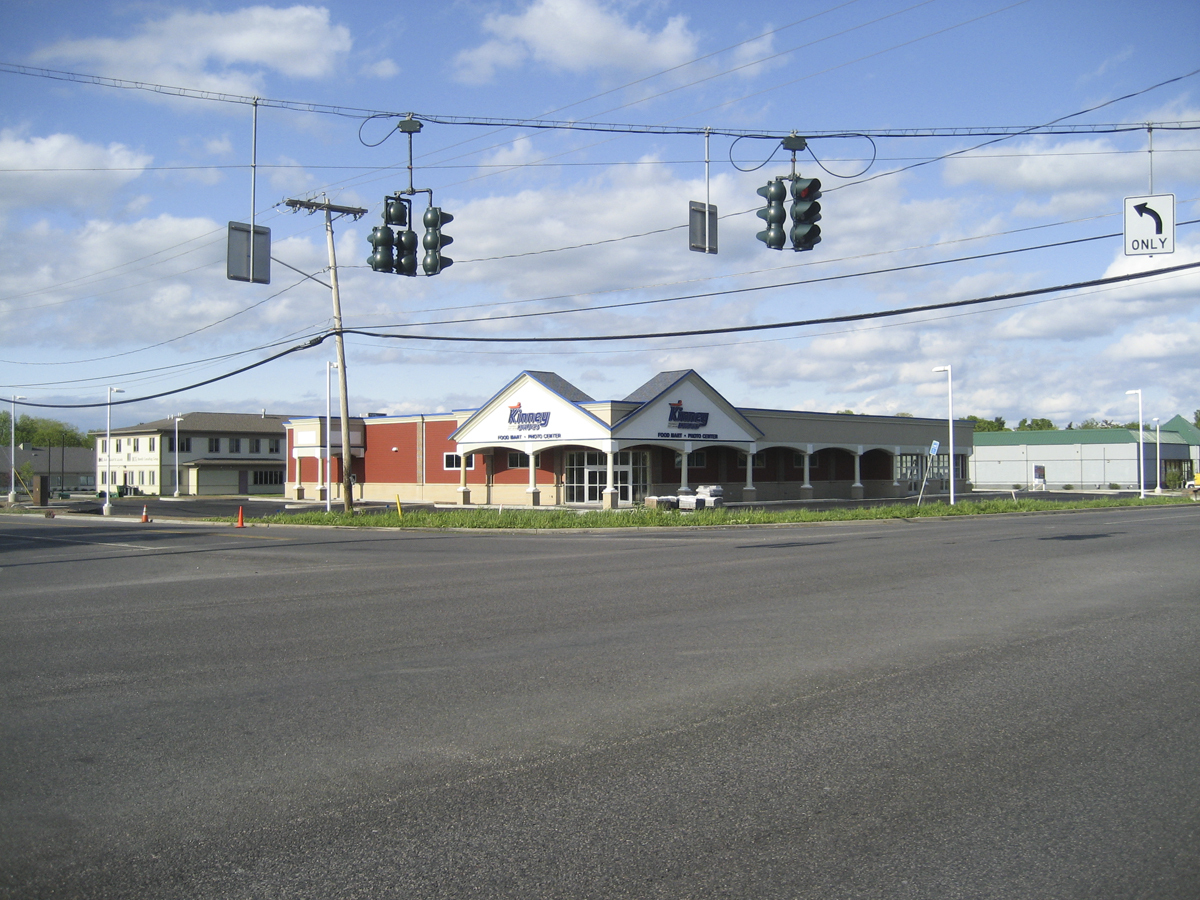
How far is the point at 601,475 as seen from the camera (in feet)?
160

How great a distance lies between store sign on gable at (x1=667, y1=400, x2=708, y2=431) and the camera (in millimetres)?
46969

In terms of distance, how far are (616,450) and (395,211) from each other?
2914 centimetres

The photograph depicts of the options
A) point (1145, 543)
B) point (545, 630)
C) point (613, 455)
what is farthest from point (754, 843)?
point (613, 455)

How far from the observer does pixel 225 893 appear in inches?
170

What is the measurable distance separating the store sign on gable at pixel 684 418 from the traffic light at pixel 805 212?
32454 millimetres

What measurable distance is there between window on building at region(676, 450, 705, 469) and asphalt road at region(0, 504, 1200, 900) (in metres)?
37.0

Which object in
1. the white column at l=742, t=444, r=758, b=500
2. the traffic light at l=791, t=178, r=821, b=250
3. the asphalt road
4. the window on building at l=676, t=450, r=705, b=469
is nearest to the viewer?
the asphalt road

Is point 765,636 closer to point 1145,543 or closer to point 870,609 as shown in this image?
point 870,609

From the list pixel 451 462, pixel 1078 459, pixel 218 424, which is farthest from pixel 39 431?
pixel 1078 459

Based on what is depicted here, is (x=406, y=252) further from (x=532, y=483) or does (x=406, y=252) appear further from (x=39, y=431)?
(x=39, y=431)

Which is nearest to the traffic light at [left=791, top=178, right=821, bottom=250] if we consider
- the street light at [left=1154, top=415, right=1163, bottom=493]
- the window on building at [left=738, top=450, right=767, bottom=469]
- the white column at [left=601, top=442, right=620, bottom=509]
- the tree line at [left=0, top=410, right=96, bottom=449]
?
the white column at [left=601, top=442, right=620, bottom=509]

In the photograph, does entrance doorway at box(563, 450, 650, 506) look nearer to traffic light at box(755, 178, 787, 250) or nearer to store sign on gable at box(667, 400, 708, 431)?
store sign on gable at box(667, 400, 708, 431)

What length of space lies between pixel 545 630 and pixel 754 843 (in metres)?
6.27

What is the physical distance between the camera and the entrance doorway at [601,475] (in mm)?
48500
